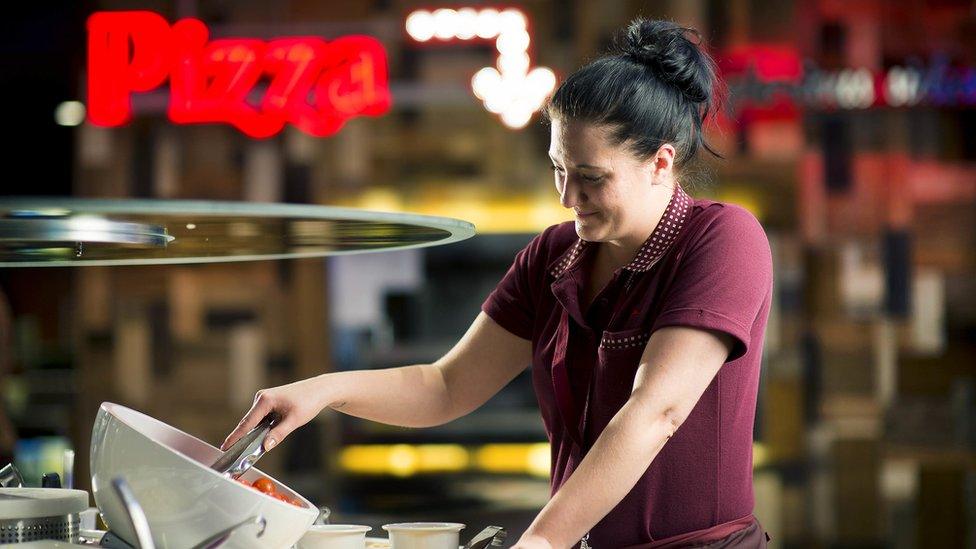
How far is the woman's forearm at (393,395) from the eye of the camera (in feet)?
4.84

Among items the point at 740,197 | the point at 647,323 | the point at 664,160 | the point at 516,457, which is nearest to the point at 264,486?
the point at 647,323

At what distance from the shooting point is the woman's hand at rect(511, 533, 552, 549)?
3.66 feet

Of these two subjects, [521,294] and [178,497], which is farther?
[521,294]

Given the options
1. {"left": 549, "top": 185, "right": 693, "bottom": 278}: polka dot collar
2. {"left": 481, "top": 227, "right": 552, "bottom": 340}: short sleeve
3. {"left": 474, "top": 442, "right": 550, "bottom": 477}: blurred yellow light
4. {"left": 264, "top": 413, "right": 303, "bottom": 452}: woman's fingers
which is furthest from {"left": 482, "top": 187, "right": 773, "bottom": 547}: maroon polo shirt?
{"left": 474, "top": 442, "right": 550, "bottom": 477}: blurred yellow light

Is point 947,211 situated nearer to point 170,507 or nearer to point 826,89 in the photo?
point 826,89

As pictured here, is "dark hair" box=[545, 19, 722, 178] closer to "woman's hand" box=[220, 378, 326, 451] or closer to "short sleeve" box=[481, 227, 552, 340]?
"short sleeve" box=[481, 227, 552, 340]

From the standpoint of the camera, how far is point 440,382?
64.6 inches

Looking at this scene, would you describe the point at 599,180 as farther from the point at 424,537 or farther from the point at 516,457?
the point at 516,457

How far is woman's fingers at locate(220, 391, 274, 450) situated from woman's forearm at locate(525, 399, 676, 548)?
342 millimetres

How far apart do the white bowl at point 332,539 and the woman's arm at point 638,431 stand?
0.66ft

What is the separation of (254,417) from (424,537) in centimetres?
24

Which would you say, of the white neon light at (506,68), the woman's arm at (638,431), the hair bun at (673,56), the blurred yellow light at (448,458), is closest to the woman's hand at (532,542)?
the woman's arm at (638,431)

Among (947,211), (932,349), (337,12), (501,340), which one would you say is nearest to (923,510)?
(932,349)

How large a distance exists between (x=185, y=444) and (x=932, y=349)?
12.5 feet
